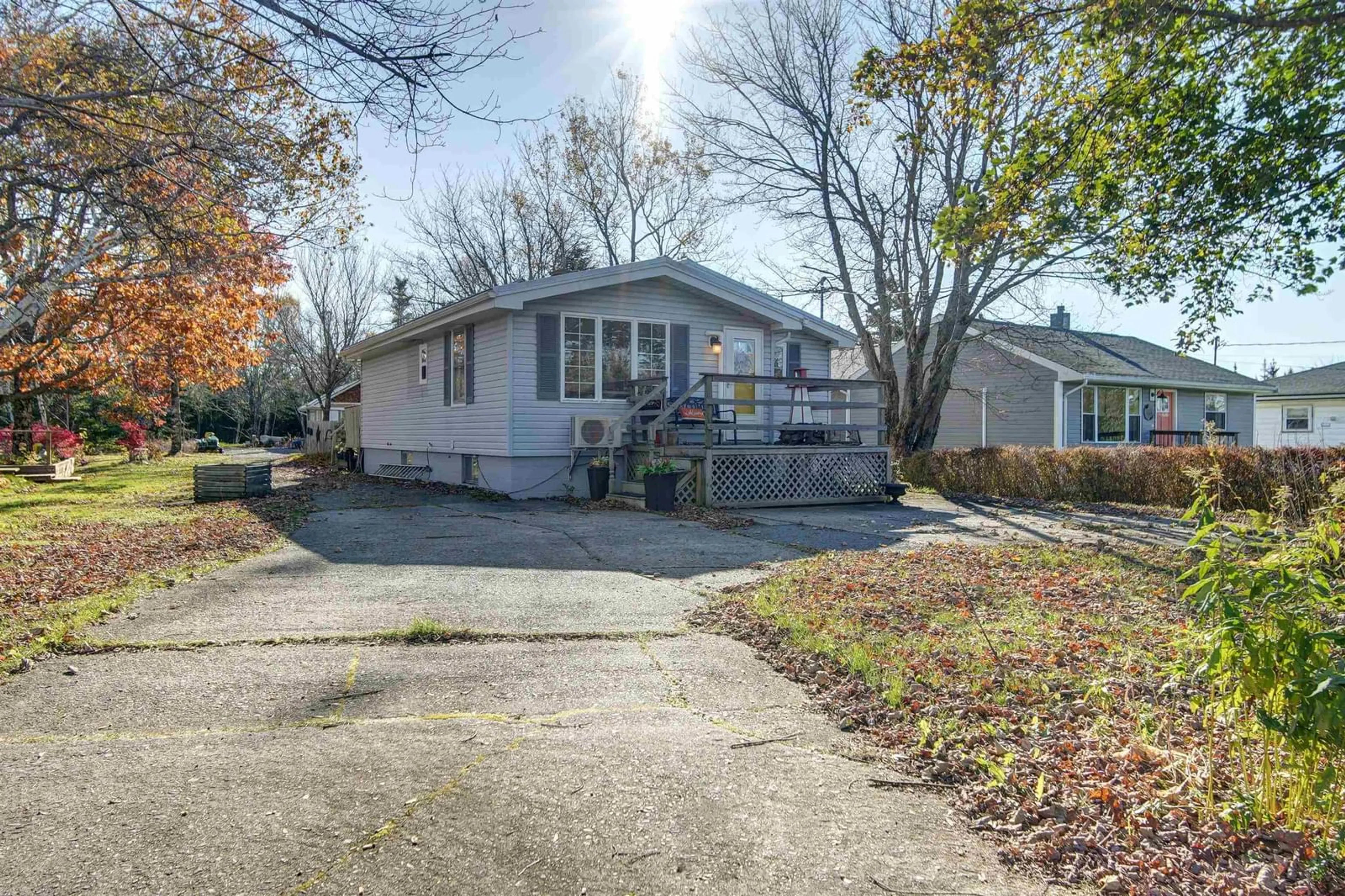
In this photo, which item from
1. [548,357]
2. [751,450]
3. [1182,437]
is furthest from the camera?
[1182,437]

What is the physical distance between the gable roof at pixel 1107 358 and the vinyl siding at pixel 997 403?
2.49ft

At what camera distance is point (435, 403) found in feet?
55.0

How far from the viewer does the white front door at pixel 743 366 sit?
1488 centimetres

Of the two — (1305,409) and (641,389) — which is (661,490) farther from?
(1305,409)

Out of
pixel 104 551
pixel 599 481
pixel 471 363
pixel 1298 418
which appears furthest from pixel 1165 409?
pixel 104 551

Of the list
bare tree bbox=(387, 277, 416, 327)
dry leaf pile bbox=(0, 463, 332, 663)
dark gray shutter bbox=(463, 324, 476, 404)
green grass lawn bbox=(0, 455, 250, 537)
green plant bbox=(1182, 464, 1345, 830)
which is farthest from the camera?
bare tree bbox=(387, 277, 416, 327)

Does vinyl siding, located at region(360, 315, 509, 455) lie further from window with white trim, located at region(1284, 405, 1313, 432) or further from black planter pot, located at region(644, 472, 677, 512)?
window with white trim, located at region(1284, 405, 1313, 432)

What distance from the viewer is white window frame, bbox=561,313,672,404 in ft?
45.0

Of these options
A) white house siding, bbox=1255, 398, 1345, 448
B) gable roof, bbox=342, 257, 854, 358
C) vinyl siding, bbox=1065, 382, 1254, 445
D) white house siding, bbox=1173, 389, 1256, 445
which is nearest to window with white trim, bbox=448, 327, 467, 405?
gable roof, bbox=342, 257, 854, 358

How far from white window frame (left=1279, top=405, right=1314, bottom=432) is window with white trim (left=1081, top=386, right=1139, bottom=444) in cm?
1038

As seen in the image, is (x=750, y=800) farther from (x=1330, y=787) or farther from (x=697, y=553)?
(x=697, y=553)

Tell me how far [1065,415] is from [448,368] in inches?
669

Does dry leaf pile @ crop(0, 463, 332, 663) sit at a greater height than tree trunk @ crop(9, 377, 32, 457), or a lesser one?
lesser

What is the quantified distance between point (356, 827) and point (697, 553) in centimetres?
586
